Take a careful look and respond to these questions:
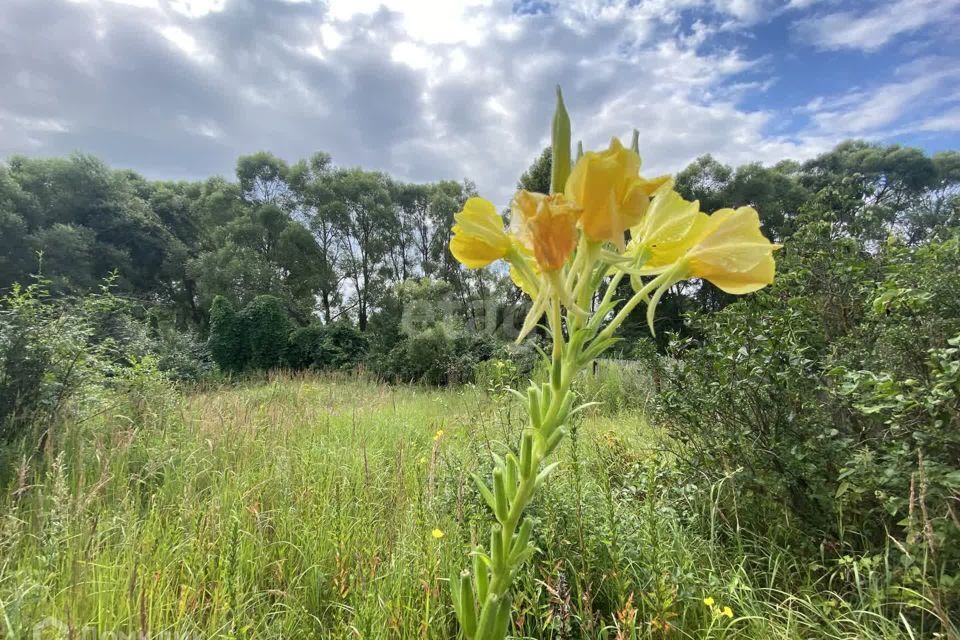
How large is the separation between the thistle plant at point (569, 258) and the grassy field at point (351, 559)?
1.07ft

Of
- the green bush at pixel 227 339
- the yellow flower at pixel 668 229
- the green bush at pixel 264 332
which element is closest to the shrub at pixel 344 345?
the green bush at pixel 264 332

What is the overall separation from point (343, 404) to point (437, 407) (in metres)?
1.21

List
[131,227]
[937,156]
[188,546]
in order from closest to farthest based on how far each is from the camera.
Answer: [188,546] < [937,156] < [131,227]

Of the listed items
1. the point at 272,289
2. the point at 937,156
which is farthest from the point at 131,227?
the point at 937,156

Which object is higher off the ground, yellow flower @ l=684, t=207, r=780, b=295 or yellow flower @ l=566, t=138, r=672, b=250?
yellow flower @ l=566, t=138, r=672, b=250

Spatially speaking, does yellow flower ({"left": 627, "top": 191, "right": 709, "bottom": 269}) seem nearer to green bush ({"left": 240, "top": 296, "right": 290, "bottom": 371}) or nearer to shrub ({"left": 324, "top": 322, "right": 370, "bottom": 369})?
shrub ({"left": 324, "top": 322, "right": 370, "bottom": 369})

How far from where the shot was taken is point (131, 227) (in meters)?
16.7

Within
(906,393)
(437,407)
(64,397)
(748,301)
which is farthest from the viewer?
(437,407)

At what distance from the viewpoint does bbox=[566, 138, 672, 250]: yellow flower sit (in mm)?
476

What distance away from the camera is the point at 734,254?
0.54 metres

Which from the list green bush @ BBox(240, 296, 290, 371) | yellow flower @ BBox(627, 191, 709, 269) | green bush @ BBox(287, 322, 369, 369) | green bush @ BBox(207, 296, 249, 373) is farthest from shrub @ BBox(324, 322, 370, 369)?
yellow flower @ BBox(627, 191, 709, 269)

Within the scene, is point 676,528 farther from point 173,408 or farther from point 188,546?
point 173,408

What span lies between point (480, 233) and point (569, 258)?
130 millimetres

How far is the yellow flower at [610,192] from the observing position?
48 cm
